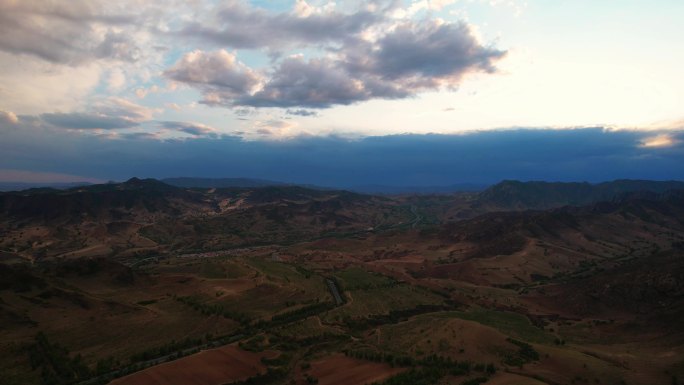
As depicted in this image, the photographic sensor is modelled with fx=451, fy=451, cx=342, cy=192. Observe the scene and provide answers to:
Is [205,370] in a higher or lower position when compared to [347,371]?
higher

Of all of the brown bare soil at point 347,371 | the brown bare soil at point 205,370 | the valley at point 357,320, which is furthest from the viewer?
the valley at point 357,320

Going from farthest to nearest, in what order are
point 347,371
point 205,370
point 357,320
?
point 357,320, point 347,371, point 205,370

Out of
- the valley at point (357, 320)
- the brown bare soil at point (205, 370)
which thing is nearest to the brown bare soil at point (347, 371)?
the valley at point (357, 320)

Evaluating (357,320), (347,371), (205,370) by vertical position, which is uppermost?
(205,370)

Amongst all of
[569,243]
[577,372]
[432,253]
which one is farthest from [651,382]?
[569,243]

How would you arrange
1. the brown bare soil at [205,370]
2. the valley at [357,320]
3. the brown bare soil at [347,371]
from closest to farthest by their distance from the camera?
1. the brown bare soil at [205,370]
2. the brown bare soil at [347,371]
3. the valley at [357,320]

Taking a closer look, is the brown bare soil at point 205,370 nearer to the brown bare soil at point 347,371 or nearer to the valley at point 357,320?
the valley at point 357,320

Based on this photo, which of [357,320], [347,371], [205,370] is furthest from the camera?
[357,320]

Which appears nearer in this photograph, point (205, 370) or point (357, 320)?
point (205, 370)

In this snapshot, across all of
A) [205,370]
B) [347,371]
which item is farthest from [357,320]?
[205,370]

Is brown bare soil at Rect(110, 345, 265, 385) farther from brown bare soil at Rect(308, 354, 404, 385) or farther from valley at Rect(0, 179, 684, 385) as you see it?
brown bare soil at Rect(308, 354, 404, 385)

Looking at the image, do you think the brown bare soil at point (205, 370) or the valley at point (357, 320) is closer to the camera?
the brown bare soil at point (205, 370)

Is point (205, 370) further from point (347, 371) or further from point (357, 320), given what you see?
point (357, 320)

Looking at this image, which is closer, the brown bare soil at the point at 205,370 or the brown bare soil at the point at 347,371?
the brown bare soil at the point at 205,370
